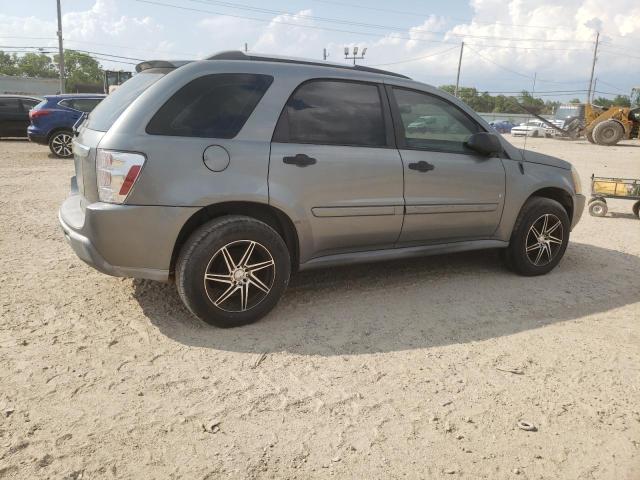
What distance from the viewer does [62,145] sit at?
13.5m

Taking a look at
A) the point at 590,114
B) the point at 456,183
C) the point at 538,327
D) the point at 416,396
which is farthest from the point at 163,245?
the point at 590,114

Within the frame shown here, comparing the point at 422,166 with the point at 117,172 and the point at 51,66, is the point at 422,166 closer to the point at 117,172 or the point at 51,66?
the point at 117,172

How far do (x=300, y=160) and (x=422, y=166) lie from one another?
42.9 inches

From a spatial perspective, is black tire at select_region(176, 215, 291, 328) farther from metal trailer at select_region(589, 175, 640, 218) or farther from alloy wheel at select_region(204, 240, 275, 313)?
metal trailer at select_region(589, 175, 640, 218)

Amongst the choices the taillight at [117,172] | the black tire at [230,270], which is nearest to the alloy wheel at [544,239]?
the black tire at [230,270]

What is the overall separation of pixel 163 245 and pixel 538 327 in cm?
268

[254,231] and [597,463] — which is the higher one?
[254,231]

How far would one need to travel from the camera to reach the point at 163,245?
11.0 feet

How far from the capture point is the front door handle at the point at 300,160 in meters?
3.61

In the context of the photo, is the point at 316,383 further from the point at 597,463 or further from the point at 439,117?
the point at 439,117

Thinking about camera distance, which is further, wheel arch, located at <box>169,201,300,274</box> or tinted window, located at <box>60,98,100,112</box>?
tinted window, located at <box>60,98,100,112</box>

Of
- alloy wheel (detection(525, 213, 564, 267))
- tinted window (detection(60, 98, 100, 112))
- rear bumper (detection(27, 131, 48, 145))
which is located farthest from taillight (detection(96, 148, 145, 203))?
rear bumper (detection(27, 131, 48, 145))

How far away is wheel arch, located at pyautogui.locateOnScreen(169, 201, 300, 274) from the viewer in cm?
348

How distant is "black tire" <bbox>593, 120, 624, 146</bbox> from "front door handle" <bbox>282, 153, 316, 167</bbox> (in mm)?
25686
